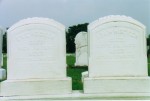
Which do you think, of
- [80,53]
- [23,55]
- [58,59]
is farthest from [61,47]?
[80,53]

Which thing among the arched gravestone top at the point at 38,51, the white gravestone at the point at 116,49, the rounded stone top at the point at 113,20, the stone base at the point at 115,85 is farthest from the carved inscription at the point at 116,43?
the arched gravestone top at the point at 38,51

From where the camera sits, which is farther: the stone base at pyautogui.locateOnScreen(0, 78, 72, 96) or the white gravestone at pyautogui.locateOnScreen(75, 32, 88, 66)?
the white gravestone at pyautogui.locateOnScreen(75, 32, 88, 66)

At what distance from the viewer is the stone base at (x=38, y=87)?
7.74m

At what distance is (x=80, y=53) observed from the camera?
16.8 meters

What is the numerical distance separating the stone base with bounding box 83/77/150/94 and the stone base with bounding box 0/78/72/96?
0.42m

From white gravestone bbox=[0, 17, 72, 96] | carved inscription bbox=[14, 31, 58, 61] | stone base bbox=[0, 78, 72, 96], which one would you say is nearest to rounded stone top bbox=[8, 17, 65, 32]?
white gravestone bbox=[0, 17, 72, 96]

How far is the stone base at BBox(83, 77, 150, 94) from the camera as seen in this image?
7.76 m

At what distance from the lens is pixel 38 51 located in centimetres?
789

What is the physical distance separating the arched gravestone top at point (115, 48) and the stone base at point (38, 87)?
2.01ft

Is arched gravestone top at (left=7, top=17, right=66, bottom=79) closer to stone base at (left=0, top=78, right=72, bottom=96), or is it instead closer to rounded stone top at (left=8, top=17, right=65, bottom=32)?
rounded stone top at (left=8, top=17, right=65, bottom=32)

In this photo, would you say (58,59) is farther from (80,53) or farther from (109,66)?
(80,53)

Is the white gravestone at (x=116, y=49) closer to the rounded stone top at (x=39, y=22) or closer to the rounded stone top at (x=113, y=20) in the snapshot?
the rounded stone top at (x=113, y=20)

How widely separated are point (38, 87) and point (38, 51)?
28.9 inches

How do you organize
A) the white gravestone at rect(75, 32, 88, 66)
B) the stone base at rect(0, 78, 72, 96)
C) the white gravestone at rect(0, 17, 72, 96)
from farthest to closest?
the white gravestone at rect(75, 32, 88, 66)
the white gravestone at rect(0, 17, 72, 96)
the stone base at rect(0, 78, 72, 96)
